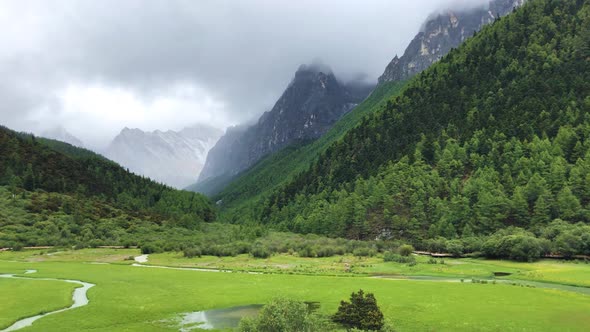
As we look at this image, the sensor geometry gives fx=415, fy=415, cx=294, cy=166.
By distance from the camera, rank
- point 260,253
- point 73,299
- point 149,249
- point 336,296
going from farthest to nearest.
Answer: point 149,249, point 260,253, point 336,296, point 73,299

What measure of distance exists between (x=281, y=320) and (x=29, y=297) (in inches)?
1782

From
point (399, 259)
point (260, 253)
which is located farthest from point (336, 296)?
point (260, 253)

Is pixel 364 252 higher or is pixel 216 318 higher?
pixel 364 252

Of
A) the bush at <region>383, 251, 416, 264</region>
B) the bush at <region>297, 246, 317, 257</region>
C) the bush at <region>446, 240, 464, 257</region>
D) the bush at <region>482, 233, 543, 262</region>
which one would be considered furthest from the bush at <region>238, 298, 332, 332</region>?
the bush at <region>446, 240, 464, 257</region>

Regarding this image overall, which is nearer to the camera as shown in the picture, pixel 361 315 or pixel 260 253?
pixel 361 315

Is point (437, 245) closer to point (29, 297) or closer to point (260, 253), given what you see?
point (260, 253)

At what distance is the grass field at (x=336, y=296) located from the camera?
4541 centimetres

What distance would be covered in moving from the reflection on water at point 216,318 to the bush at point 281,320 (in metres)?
11.8

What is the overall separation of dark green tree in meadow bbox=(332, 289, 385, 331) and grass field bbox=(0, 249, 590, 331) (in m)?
2.78

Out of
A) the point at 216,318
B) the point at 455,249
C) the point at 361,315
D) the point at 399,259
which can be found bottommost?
the point at 216,318

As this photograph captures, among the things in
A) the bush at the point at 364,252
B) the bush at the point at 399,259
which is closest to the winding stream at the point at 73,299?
the bush at the point at 399,259

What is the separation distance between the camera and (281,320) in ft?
112

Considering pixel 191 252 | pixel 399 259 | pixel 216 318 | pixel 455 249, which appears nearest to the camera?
pixel 216 318

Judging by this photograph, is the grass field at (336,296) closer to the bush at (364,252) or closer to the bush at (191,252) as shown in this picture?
the bush at (364,252)
